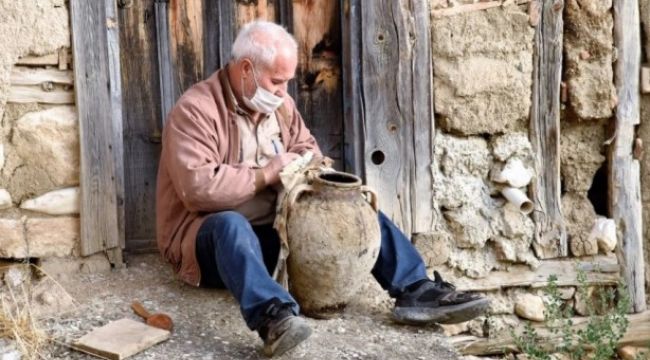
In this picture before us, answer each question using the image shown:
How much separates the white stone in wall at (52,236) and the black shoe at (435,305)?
1.56 m

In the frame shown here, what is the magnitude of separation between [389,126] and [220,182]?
1.25 meters

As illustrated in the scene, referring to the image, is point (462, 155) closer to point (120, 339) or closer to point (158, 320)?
point (158, 320)

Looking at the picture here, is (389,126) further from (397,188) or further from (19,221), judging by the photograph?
(19,221)

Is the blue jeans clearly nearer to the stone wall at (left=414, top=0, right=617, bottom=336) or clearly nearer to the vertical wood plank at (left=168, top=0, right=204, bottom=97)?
the stone wall at (left=414, top=0, right=617, bottom=336)

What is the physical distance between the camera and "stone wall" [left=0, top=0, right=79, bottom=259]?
12.7 ft

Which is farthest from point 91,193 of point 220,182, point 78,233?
point 220,182

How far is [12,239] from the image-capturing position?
12.9 ft

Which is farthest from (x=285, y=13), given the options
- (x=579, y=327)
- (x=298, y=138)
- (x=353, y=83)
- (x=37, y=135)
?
(x=579, y=327)

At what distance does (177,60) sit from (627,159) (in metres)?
2.51

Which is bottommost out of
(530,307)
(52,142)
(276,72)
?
(530,307)

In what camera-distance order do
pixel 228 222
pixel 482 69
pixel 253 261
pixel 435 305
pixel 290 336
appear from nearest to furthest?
1. pixel 290 336
2. pixel 253 261
3. pixel 228 222
4. pixel 435 305
5. pixel 482 69

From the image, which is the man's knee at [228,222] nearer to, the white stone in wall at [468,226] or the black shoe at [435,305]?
the black shoe at [435,305]

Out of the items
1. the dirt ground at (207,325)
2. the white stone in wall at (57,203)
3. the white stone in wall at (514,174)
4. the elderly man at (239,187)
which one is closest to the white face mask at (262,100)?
the elderly man at (239,187)

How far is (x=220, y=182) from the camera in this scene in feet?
11.5
